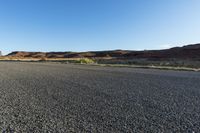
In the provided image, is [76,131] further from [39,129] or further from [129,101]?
[129,101]

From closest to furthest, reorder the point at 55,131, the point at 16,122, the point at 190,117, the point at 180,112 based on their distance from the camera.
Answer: the point at 55,131 < the point at 16,122 < the point at 190,117 < the point at 180,112

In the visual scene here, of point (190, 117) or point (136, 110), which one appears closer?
point (190, 117)

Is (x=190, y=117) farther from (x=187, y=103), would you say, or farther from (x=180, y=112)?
(x=187, y=103)

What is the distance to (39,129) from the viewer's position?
3.38 meters

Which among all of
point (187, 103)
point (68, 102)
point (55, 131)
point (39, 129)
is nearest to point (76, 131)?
point (55, 131)

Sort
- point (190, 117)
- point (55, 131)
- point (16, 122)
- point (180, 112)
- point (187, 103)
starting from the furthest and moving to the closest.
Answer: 1. point (187, 103)
2. point (180, 112)
3. point (190, 117)
4. point (16, 122)
5. point (55, 131)

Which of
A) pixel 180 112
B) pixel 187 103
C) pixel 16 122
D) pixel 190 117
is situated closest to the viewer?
pixel 16 122

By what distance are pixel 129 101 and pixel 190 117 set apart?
174cm

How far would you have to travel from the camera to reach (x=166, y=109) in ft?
15.5

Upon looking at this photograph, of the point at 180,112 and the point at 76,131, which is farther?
the point at 180,112

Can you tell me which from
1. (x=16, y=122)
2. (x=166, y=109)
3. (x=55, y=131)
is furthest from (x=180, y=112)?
(x=16, y=122)

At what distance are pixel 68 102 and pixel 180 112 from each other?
258cm

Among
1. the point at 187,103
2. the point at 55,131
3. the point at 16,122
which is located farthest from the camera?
the point at 187,103

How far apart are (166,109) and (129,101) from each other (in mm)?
1071
